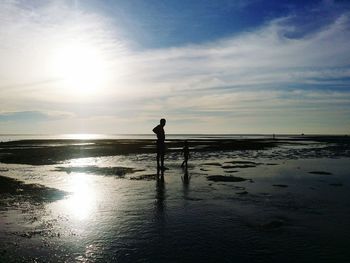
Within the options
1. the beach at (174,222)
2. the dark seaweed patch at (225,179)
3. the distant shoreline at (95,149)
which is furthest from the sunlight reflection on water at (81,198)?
the distant shoreline at (95,149)

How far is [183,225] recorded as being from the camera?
9.39m

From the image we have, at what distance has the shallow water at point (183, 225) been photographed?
284 inches

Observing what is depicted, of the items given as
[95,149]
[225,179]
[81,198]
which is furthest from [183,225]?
[95,149]

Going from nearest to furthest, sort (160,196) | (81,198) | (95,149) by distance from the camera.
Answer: (81,198) < (160,196) < (95,149)

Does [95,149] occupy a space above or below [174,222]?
above

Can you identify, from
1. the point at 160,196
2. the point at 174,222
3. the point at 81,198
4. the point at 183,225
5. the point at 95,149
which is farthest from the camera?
the point at 95,149

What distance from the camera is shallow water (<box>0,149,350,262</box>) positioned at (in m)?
7.21

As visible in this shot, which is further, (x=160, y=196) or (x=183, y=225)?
(x=160, y=196)

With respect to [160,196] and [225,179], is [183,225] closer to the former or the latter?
[160,196]

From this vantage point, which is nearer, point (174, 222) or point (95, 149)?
point (174, 222)

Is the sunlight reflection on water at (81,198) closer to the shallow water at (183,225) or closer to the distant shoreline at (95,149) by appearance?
the shallow water at (183,225)

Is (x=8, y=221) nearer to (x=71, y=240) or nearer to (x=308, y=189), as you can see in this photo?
(x=71, y=240)

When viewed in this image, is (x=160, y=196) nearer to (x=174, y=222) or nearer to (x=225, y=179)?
(x=174, y=222)

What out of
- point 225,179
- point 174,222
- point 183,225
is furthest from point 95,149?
point 183,225
